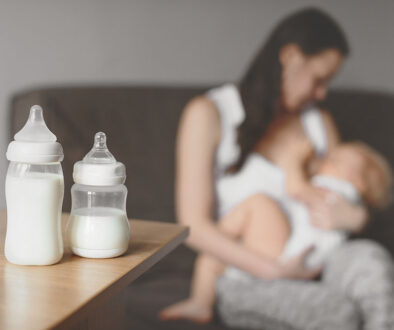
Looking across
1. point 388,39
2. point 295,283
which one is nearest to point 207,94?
point 295,283

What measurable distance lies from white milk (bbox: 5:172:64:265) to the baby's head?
48.2 inches

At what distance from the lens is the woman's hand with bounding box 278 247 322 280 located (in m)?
1.57

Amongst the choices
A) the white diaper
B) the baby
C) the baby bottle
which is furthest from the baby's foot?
the baby bottle

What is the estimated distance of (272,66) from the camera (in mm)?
1725

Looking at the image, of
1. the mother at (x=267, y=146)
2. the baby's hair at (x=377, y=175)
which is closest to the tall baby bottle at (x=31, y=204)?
the mother at (x=267, y=146)

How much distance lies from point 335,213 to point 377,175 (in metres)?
0.21

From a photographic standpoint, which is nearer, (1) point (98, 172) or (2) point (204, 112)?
(1) point (98, 172)

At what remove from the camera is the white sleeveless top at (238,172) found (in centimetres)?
165

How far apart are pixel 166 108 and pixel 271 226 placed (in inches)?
19.8

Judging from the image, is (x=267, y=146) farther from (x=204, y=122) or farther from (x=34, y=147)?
(x=34, y=147)

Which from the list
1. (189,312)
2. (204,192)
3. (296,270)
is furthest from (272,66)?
(189,312)

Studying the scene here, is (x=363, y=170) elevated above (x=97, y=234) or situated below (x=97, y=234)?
below

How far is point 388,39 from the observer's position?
6.51 ft

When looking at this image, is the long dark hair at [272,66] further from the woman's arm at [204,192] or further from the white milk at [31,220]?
the white milk at [31,220]
